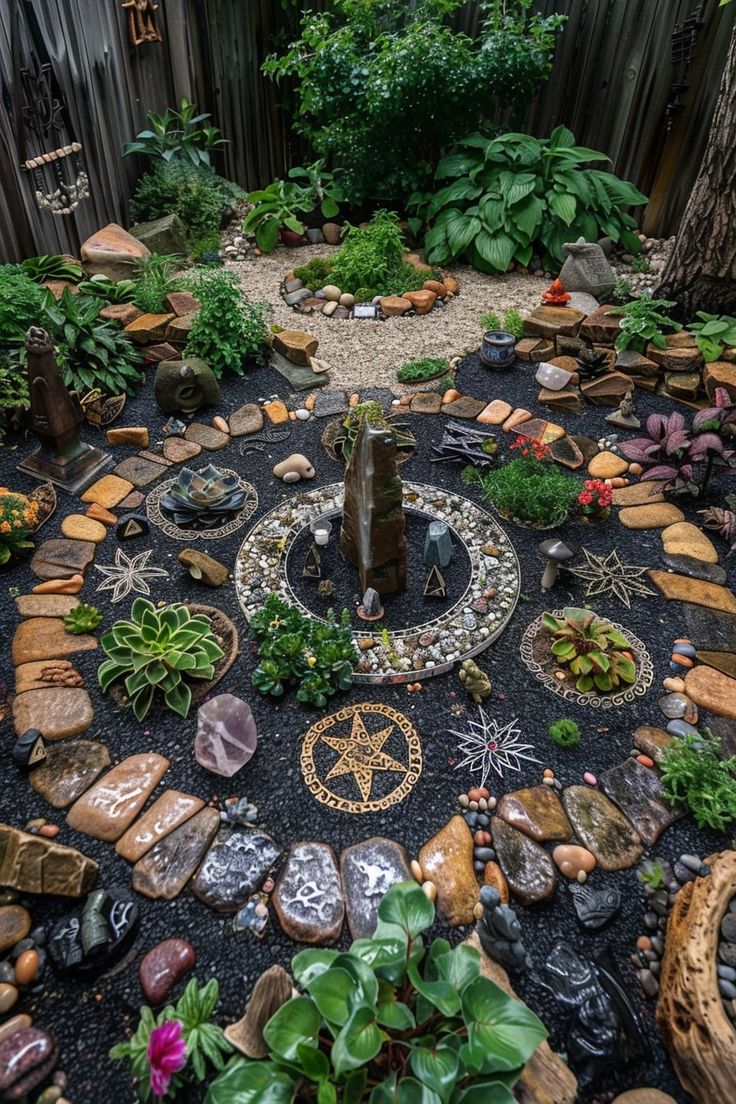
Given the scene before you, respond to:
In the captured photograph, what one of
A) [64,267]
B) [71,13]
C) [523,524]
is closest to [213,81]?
[71,13]

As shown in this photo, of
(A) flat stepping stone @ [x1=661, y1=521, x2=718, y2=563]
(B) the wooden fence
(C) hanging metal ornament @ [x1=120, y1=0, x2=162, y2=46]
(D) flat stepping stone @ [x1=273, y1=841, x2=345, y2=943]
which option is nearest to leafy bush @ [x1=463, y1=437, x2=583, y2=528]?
(A) flat stepping stone @ [x1=661, y1=521, x2=718, y2=563]

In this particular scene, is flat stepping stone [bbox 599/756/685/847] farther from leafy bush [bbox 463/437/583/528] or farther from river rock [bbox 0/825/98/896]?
river rock [bbox 0/825/98/896]

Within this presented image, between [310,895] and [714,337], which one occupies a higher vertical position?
[714,337]

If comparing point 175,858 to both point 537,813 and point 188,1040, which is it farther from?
point 537,813

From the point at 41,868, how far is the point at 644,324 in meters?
5.61

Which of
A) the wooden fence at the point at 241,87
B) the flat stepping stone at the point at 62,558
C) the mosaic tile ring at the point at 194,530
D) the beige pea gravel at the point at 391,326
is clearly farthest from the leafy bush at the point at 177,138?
the flat stepping stone at the point at 62,558

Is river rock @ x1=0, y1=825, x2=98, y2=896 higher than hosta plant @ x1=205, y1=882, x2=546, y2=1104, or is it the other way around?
hosta plant @ x1=205, y1=882, x2=546, y2=1104

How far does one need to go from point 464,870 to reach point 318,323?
5424 millimetres

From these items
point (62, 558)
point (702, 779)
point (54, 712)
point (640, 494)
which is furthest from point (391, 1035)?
point (640, 494)

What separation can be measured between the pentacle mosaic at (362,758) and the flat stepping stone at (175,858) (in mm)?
478

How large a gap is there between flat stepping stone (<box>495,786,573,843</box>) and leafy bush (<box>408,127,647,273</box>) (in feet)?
19.5

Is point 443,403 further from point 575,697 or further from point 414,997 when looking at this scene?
point 414,997

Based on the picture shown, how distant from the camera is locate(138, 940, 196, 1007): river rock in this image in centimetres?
239

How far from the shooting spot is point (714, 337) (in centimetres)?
554
